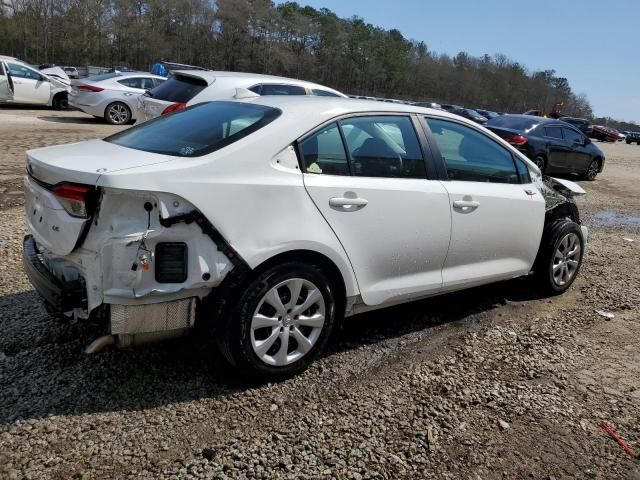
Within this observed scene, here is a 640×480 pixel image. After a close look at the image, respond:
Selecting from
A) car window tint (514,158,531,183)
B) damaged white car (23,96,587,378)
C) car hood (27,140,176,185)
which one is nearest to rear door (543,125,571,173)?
car window tint (514,158,531,183)

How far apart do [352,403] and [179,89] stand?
7.23m

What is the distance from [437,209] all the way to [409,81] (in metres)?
117

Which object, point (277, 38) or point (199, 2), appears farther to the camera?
point (277, 38)

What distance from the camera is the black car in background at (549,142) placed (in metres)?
13.1

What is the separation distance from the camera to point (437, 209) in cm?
385

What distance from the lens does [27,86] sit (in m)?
17.9

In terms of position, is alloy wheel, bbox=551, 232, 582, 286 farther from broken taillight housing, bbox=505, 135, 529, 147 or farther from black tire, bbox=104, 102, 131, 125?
black tire, bbox=104, 102, 131, 125

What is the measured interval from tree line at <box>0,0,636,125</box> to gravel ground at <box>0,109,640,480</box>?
62.3m

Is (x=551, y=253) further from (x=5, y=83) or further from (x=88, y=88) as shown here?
(x=5, y=83)

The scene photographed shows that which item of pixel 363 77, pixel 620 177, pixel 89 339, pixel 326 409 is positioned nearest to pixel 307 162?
pixel 326 409

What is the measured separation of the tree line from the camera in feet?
202

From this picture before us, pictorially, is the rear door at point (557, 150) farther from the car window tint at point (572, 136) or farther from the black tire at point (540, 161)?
the car window tint at point (572, 136)

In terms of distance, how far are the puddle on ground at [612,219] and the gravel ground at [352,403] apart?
489cm

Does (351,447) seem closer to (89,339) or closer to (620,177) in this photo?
(89,339)
